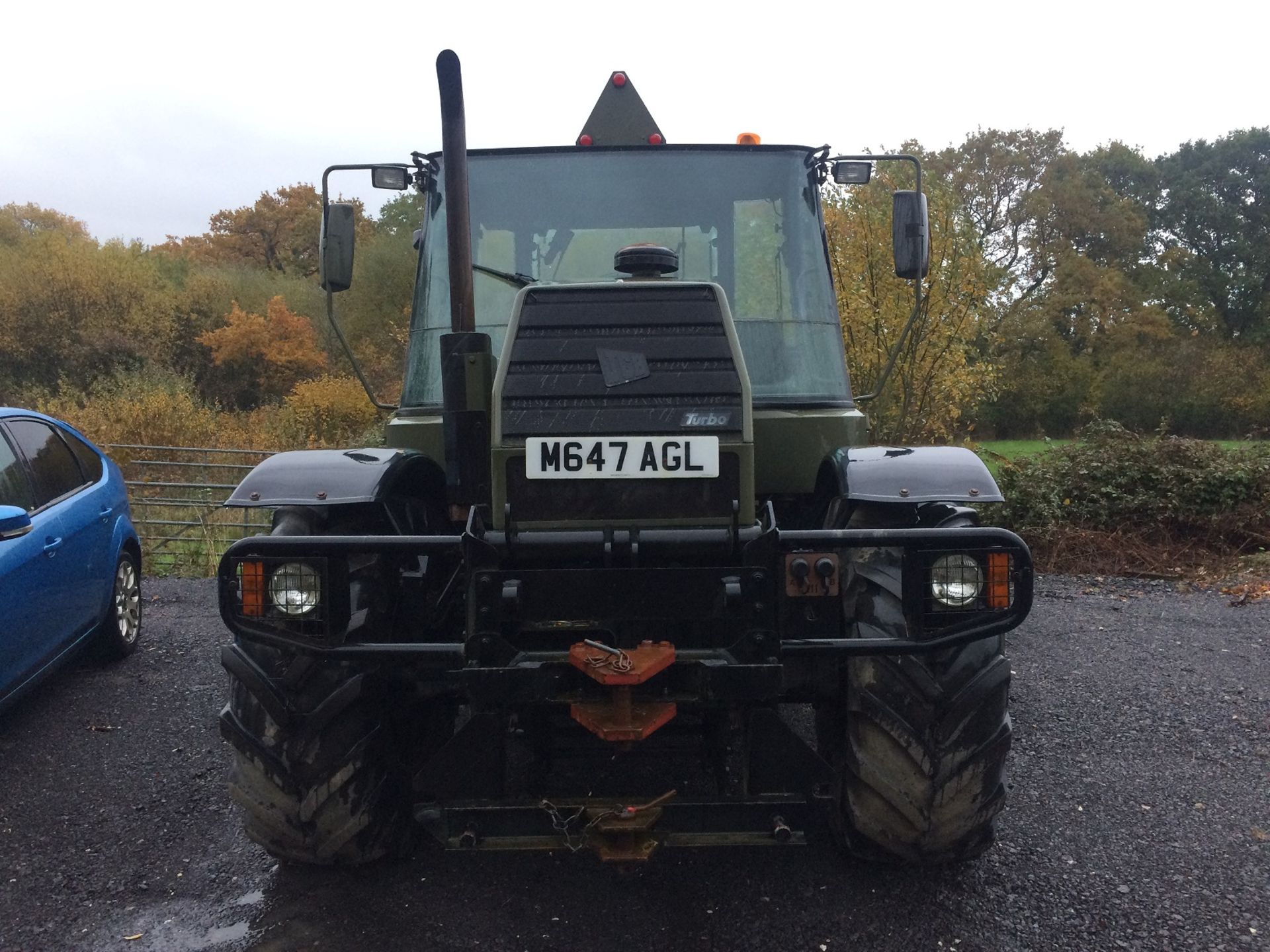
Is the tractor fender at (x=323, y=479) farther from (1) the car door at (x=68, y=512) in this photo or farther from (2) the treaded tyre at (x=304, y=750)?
(1) the car door at (x=68, y=512)

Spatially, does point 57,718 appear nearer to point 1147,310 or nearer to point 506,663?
point 506,663

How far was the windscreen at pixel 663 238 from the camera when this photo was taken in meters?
4.05

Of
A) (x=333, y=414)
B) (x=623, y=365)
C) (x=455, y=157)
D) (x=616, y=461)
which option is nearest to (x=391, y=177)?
(x=455, y=157)

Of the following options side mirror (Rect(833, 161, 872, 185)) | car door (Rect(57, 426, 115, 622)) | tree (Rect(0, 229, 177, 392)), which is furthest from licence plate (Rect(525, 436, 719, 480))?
tree (Rect(0, 229, 177, 392))

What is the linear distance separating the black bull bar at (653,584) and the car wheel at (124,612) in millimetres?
3931

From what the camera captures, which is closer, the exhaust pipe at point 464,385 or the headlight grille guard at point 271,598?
the headlight grille guard at point 271,598

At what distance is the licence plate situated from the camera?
2904 mm

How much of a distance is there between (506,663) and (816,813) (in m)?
1.03

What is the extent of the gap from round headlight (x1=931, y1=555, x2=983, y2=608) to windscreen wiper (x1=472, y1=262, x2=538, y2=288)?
2020 millimetres

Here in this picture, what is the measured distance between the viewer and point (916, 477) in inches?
124

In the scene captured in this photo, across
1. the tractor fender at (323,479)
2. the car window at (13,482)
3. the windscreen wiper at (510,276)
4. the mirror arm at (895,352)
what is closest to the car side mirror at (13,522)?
the car window at (13,482)

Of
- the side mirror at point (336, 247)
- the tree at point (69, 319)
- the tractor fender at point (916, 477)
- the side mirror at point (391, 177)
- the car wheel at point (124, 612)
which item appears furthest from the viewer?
the tree at point (69, 319)

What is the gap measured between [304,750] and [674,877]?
1.31m

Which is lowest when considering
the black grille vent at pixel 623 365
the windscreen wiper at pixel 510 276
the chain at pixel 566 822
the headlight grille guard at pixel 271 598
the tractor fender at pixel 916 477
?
the chain at pixel 566 822
